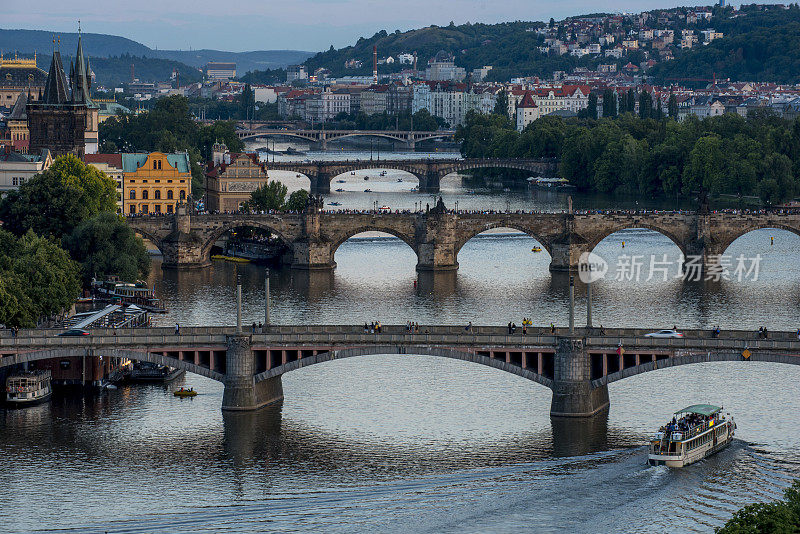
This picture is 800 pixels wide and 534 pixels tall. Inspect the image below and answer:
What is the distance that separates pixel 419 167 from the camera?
15275cm

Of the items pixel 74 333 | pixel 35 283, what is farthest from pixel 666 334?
pixel 35 283

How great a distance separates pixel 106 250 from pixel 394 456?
37640mm

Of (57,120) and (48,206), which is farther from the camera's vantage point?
(57,120)

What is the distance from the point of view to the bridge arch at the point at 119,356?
56.7 m

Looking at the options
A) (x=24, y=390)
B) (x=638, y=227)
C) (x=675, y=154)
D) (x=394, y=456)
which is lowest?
(x=394, y=456)

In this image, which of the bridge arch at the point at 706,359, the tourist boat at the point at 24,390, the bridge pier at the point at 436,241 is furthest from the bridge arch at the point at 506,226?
the bridge arch at the point at 706,359

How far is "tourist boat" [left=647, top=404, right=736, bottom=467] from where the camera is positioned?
50.5 m

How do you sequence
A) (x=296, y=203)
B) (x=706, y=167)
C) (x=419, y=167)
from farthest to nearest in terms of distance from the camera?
(x=419, y=167) < (x=706, y=167) < (x=296, y=203)

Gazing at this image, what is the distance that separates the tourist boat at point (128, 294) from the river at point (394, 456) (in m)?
4.53

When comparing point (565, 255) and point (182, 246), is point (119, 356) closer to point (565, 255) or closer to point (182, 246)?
point (182, 246)

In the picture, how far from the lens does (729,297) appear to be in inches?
3408

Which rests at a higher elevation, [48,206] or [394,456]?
[48,206]

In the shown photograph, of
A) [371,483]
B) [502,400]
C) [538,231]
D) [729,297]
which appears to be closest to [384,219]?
[538,231]

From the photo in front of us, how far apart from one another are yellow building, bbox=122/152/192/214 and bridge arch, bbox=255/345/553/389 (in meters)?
55.5
